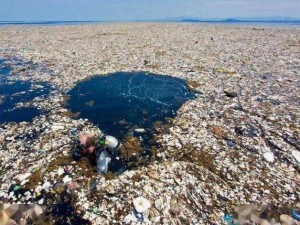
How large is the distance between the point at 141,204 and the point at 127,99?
6359 millimetres

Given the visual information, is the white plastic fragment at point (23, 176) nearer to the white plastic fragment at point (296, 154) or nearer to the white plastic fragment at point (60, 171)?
the white plastic fragment at point (60, 171)

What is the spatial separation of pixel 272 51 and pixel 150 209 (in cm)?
2106

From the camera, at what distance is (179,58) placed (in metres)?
18.5

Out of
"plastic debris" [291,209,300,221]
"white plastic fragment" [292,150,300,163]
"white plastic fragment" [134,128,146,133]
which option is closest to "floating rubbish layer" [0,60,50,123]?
"white plastic fragment" [134,128,146,133]

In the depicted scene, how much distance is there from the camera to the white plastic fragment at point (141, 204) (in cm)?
500

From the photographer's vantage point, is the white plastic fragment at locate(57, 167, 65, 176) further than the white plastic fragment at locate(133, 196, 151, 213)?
Yes

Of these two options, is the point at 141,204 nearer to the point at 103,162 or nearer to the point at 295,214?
the point at 103,162

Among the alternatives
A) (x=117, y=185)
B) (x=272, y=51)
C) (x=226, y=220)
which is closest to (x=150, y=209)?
(x=117, y=185)

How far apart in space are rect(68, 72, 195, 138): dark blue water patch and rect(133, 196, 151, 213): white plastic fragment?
9.42ft

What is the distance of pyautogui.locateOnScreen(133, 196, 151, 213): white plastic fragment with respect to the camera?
16.4ft

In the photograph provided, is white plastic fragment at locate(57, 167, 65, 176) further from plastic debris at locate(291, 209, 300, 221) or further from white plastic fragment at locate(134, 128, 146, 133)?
plastic debris at locate(291, 209, 300, 221)

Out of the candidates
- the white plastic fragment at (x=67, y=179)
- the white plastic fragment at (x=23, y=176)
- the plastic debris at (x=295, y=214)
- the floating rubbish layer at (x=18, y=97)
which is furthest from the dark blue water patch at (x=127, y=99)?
the plastic debris at (x=295, y=214)

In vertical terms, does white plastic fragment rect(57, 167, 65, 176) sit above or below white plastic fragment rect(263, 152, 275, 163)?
above

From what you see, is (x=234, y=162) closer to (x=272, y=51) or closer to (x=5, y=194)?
(x=5, y=194)
